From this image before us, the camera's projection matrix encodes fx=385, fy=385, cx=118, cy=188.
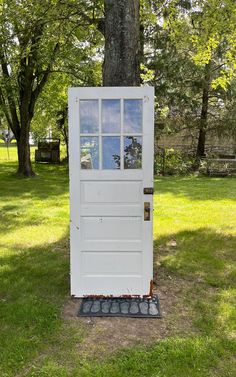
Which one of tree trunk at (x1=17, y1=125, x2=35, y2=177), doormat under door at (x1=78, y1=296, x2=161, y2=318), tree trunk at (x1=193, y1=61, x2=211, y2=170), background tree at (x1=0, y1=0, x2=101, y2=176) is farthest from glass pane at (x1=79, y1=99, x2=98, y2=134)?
tree trunk at (x1=193, y1=61, x2=211, y2=170)

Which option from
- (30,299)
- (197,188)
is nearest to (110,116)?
(30,299)

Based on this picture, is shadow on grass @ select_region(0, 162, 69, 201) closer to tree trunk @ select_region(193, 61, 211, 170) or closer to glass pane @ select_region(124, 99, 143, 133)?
tree trunk @ select_region(193, 61, 211, 170)

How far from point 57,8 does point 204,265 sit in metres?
4.38

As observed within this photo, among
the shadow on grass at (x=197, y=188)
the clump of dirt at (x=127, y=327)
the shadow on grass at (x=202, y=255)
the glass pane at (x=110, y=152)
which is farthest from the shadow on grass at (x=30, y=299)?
the shadow on grass at (x=197, y=188)

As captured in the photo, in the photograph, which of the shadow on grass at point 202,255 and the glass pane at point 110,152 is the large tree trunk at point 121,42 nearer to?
the glass pane at point 110,152

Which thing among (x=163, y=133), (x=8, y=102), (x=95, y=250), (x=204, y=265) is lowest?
(x=204, y=265)

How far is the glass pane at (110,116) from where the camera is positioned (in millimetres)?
3736

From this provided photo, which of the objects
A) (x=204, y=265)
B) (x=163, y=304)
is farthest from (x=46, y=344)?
(x=204, y=265)

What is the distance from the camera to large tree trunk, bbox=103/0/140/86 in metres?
4.30

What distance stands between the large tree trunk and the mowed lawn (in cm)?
249

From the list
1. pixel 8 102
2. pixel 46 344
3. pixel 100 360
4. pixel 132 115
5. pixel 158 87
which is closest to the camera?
pixel 100 360

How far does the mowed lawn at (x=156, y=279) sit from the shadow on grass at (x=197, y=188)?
1.38 meters

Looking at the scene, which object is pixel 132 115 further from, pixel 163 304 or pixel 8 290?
pixel 8 290

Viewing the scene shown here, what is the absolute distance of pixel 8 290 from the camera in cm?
439
